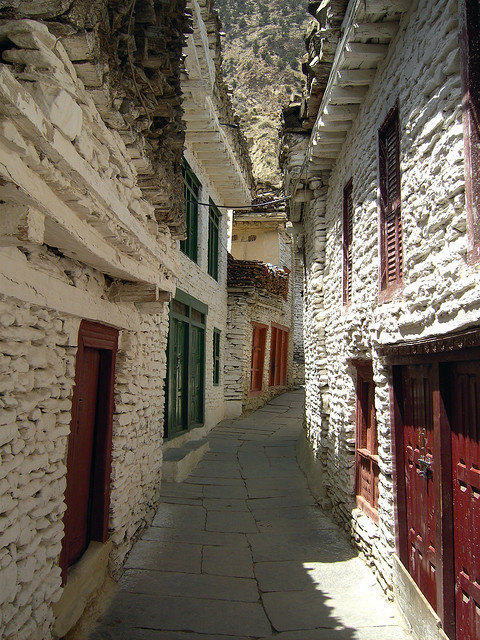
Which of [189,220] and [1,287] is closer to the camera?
[1,287]

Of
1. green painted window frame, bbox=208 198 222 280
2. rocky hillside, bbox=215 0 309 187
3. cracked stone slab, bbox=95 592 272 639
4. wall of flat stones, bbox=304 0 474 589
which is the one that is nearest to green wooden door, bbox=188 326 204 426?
green painted window frame, bbox=208 198 222 280

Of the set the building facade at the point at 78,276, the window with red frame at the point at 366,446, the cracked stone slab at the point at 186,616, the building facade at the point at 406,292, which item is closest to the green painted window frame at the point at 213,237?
the building facade at the point at 406,292

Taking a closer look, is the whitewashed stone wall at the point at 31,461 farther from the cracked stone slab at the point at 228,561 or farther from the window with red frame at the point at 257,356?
the window with red frame at the point at 257,356

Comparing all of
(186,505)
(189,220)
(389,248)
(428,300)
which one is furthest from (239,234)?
(428,300)

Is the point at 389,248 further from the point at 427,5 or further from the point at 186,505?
the point at 186,505

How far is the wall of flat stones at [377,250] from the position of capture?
318 centimetres

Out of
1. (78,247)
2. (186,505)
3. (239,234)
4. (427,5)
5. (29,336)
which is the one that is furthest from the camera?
(239,234)

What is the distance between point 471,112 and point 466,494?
91.1 inches

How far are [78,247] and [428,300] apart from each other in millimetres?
2423

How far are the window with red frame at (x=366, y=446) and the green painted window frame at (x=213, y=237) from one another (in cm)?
724

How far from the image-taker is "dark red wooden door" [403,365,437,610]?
3.66 m

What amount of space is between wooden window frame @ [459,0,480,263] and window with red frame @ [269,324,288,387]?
556 inches

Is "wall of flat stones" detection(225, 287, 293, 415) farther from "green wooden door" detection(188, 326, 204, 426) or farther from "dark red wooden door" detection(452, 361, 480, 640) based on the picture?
"dark red wooden door" detection(452, 361, 480, 640)

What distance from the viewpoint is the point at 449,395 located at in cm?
344
